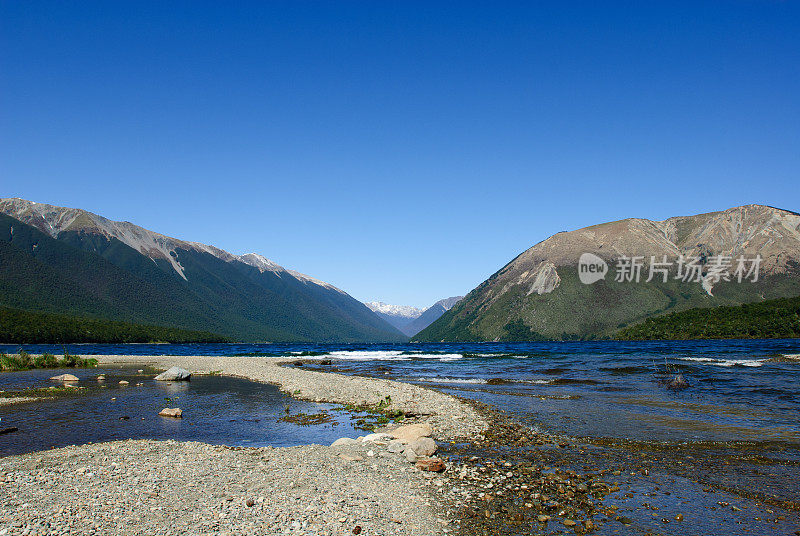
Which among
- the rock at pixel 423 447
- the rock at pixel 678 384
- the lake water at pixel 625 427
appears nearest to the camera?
the lake water at pixel 625 427

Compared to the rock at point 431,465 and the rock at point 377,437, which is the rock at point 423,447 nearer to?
the rock at point 431,465

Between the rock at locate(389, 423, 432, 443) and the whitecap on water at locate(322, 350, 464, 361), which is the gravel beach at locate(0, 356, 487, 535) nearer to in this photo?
the rock at locate(389, 423, 432, 443)

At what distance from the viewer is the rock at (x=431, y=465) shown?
13.4m

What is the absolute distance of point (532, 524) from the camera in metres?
9.86

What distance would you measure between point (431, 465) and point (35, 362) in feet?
179

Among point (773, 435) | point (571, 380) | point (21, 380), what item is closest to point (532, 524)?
point (773, 435)

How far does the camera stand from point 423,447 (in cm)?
1516

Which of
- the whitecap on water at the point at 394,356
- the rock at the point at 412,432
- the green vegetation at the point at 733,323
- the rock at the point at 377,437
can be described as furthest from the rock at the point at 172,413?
the green vegetation at the point at 733,323

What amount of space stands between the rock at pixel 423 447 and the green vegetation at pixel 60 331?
144 metres

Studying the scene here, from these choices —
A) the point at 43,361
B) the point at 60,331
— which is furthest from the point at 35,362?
the point at 60,331

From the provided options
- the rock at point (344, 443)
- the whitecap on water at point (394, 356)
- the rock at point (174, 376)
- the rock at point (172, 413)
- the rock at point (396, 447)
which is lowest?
the whitecap on water at point (394, 356)

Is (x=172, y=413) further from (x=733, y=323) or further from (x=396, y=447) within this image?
(x=733, y=323)

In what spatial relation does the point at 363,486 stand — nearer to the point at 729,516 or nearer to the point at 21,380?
the point at 729,516

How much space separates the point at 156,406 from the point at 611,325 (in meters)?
188
